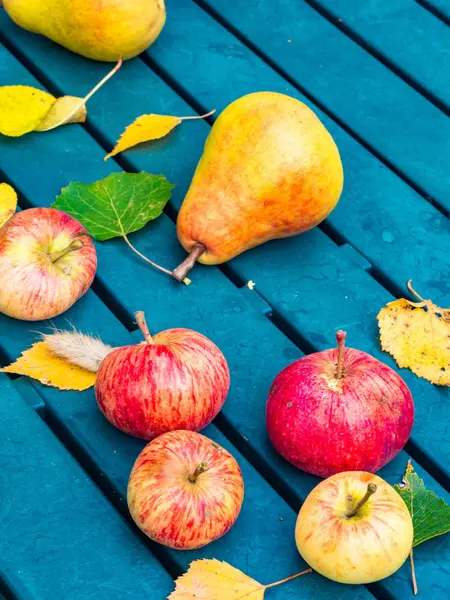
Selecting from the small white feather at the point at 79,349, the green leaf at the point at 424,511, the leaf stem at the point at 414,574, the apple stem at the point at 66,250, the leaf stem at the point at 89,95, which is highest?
the leaf stem at the point at 89,95

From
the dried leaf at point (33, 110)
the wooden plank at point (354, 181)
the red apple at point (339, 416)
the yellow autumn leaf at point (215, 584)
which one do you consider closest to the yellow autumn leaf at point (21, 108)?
the dried leaf at point (33, 110)

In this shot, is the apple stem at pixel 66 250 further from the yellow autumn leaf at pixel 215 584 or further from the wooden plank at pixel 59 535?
the yellow autumn leaf at pixel 215 584

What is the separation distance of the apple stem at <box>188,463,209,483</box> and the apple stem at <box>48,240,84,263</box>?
1.20 ft

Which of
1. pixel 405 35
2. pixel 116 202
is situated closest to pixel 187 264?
pixel 116 202

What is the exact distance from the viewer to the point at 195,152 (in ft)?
5.22

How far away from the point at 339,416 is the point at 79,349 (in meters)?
0.35

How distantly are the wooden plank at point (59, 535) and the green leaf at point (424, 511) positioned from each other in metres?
0.29

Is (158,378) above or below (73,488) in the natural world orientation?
above

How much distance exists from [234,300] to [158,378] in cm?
28

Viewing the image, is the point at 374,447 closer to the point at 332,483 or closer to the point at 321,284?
the point at 332,483

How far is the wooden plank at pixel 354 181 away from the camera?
148 centimetres

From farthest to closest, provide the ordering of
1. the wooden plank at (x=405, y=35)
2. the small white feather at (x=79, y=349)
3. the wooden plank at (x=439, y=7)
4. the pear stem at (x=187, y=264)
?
the wooden plank at (x=439, y=7) → the wooden plank at (x=405, y=35) → the pear stem at (x=187, y=264) → the small white feather at (x=79, y=349)

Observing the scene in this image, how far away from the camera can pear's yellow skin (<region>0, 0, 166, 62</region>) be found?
5.29 feet

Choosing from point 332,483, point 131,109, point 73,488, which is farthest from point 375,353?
point 131,109
